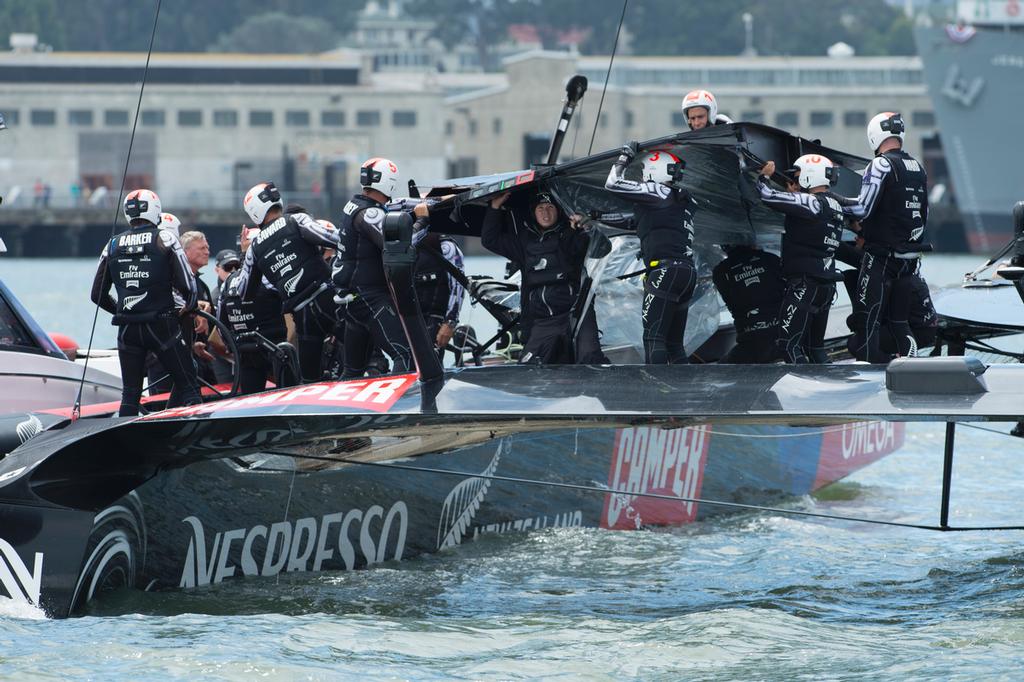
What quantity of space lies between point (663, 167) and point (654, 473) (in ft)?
6.77

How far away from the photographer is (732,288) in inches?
344

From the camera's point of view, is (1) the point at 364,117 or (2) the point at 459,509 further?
(1) the point at 364,117

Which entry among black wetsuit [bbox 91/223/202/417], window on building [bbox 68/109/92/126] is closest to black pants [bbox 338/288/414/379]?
black wetsuit [bbox 91/223/202/417]

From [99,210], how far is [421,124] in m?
18.6

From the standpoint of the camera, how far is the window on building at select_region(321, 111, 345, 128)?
74812 millimetres

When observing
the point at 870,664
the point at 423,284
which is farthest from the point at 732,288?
the point at 870,664

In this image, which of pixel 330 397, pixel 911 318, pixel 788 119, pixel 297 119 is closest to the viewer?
pixel 330 397

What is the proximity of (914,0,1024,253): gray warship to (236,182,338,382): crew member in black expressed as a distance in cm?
5050

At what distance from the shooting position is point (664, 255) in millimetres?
7770

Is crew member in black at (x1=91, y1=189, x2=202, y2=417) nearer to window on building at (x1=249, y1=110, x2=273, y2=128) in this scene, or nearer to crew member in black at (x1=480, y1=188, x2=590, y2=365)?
crew member in black at (x1=480, y1=188, x2=590, y2=365)

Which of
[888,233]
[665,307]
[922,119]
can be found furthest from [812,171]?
[922,119]

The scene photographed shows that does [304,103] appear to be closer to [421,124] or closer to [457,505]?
[421,124]

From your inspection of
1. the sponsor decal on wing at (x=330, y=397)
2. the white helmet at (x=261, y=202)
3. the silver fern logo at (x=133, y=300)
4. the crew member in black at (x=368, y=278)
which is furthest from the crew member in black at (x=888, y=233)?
the silver fern logo at (x=133, y=300)

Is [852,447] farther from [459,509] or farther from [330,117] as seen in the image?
[330,117]
